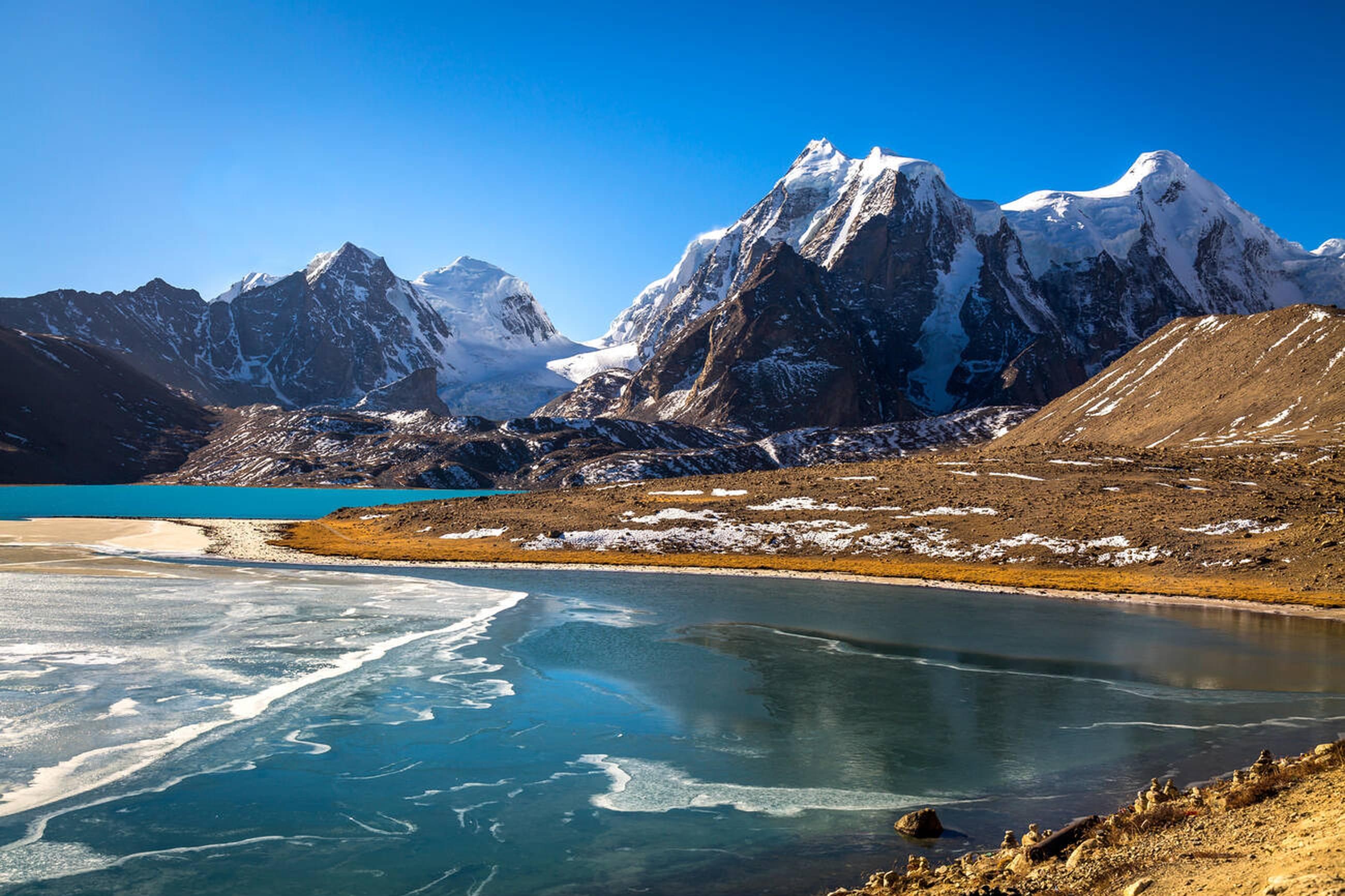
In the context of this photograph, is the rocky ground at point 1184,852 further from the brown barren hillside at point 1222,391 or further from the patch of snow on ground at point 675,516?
the brown barren hillside at point 1222,391

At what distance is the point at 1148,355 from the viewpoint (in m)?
162

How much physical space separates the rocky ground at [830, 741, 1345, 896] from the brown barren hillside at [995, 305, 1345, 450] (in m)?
96.2

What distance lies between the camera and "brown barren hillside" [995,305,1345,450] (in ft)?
365

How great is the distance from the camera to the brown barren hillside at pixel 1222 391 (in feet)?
365

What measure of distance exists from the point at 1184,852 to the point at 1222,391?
135146 mm

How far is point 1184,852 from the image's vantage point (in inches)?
598

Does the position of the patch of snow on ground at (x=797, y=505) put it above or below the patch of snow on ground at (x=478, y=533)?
above

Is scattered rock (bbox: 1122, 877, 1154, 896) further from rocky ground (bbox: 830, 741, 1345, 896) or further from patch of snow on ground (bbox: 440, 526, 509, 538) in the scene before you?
patch of snow on ground (bbox: 440, 526, 509, 538)

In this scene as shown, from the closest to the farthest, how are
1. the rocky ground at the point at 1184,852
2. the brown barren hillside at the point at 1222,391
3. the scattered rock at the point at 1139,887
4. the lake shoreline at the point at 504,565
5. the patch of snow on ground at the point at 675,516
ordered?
1. the rocky ground at the point at 1184,852
2. the scattered rock at the point at 1139,887
3. the lake shoreline at the point at 504,565
4. the patch of snow on ground at the point at 675,516
5. the brown barren hillside at the point at 1222,391

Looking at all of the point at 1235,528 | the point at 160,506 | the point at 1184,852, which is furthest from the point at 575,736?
the point at 160,506

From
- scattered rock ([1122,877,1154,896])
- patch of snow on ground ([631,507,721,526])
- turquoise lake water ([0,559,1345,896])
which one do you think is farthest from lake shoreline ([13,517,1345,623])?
scattered rock ([1122,877,1154,896])

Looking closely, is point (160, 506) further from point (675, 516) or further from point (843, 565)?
point (843, 565)

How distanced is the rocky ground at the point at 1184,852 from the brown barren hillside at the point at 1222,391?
96.2m

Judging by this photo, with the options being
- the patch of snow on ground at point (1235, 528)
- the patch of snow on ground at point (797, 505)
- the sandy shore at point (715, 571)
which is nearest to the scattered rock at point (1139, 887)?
the sandy shore at point (715, 571)
